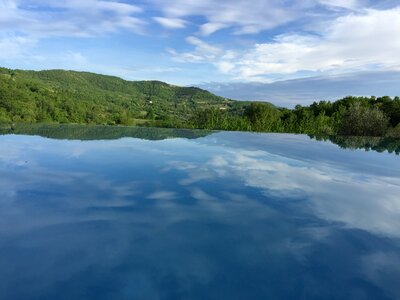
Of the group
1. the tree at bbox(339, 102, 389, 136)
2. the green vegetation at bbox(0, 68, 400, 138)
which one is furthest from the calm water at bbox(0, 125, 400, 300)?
the green vegetation at bbox(0, 68, 400, 138)

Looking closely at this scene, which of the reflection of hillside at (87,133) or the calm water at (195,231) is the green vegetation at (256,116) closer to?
the reflection of hillside at (87,133)

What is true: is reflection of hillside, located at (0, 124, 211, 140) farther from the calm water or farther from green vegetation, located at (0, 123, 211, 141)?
the calm water

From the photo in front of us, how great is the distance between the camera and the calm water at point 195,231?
7.96ft

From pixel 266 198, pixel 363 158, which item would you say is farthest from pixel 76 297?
pixel 363 158

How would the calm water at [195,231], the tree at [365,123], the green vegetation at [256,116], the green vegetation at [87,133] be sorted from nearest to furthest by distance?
the calm water at [195,231], the green vegetation at [87,133], the tree at [365,123], the green vegetation at [256,116]

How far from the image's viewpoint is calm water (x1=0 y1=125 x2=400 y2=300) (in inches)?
95.5

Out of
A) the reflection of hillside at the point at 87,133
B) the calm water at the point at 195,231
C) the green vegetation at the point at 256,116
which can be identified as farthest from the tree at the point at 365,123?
the calm water at the point at 195,231

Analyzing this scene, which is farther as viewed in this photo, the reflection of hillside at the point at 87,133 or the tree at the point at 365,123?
the tree at the point at 365,123

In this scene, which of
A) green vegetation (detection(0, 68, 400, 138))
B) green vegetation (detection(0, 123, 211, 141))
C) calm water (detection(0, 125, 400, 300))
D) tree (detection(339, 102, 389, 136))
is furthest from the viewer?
green vegetation (detection(0, 68, 400, 138))

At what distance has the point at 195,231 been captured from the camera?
3.50 metres

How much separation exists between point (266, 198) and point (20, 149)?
254 inches

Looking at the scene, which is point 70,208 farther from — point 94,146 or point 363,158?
point 363,158

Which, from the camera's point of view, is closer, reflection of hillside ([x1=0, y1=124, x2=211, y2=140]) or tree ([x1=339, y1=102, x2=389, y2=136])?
reflection of hillside ([x1=0, y1=124, x2=211, y2=140])

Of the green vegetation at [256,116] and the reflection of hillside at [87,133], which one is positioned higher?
the green vegetation at [256,116]
